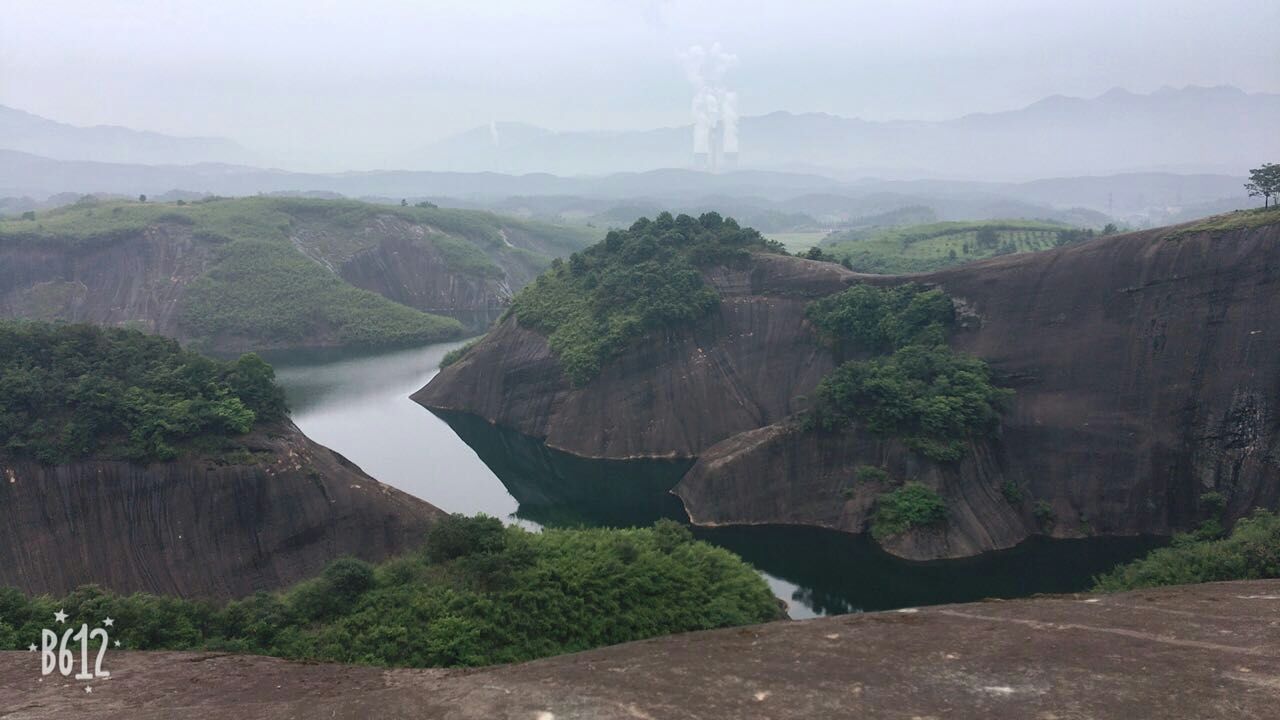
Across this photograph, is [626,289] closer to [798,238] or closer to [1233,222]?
[1233,222]

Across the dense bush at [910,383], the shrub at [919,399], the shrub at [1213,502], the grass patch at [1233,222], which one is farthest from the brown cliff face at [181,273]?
the shrub at [1213,502]

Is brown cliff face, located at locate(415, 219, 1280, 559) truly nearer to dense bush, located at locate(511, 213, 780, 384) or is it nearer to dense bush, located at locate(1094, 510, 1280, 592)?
dense bush, located at locate(511, 213, 780, 384)

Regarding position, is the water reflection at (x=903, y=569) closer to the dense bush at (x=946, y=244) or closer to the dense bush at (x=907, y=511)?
the dense bush at (x=907, y=511)

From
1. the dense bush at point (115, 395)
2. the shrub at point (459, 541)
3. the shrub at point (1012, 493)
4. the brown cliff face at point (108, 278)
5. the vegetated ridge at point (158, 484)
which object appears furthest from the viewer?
the brown cliff face at point (108, 278)

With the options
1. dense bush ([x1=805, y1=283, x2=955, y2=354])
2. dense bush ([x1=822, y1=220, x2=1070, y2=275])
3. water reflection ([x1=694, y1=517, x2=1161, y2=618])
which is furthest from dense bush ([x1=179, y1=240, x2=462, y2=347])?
water reflection ([x1=694, y1=517, x2=1161, y2=618])

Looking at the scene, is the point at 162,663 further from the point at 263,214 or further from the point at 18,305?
the point at 263,214

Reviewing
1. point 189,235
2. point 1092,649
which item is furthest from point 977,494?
point 189,235
